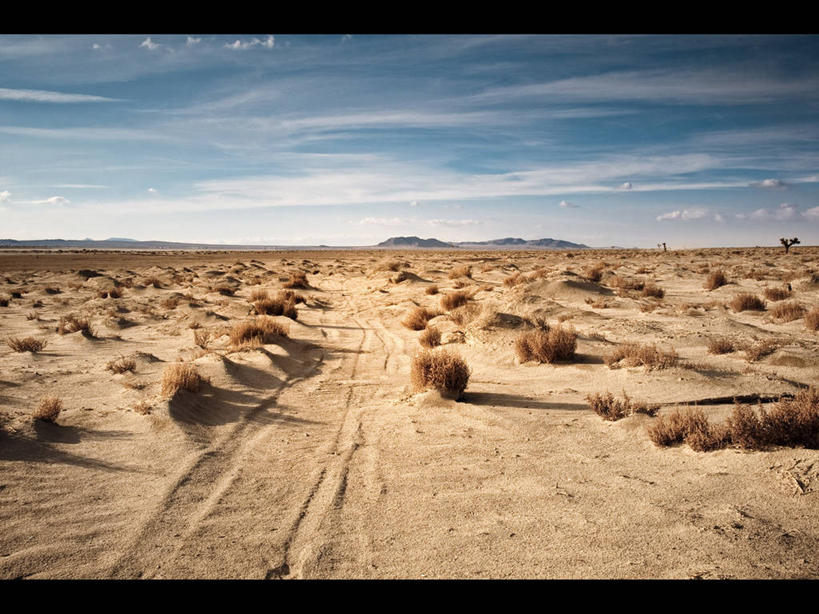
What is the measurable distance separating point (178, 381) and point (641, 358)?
6.86 m

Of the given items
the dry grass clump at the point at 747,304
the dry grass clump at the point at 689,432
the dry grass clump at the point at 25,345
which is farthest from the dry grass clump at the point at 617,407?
the dry grass clump at the point at 25,345

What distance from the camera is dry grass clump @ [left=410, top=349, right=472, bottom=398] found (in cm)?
687

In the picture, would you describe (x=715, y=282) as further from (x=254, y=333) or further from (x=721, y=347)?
(x=254, y=333)

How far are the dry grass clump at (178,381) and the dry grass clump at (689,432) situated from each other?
5.79 metres

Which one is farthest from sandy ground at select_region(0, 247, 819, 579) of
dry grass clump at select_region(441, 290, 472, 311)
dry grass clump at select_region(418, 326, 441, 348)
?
dry grass clump at select_region(441, 290, 472, 311)

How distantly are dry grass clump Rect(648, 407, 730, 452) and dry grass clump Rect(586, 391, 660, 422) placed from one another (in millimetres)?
595

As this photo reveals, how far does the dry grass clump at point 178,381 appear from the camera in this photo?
21.1ft

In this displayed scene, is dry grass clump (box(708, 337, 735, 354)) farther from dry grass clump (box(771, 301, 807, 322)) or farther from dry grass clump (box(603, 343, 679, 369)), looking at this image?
dry grass clump (box(771, 301, 807, 322))

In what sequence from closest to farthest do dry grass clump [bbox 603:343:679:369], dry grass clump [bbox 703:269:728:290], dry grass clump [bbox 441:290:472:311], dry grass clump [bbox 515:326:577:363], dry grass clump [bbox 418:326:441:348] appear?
dry grass clump [bbox 603:343:679:369], dry grass clump [bbox 515:326:577:363], dry grass clump [bbox 418:326:441:348], dry grass clump [bbox 441:290:472:311], dry grass clump [bbox 703:269:728:290]

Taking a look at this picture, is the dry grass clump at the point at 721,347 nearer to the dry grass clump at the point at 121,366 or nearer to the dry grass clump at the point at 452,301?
the dry grass clump at the point at 452,301

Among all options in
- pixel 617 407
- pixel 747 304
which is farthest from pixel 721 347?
pixel 747 304
